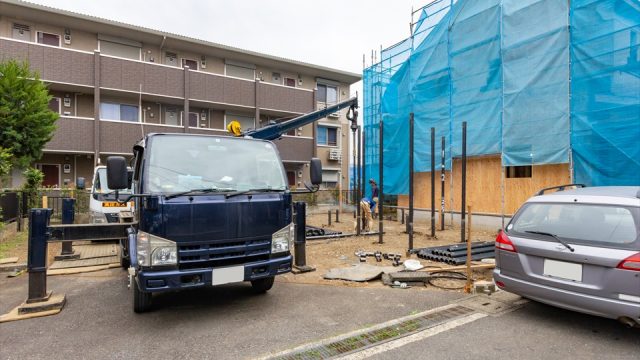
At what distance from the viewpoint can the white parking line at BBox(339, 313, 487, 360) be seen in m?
3.09

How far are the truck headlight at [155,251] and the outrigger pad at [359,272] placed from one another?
109 inches

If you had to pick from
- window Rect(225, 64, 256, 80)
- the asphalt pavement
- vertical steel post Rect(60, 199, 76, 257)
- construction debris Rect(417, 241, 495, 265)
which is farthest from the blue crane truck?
window Rect(225, 64, 256, 80)

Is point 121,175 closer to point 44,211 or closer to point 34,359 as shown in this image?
point 44,211

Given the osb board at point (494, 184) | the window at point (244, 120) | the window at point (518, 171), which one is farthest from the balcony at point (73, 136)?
the window at point (518, 171)

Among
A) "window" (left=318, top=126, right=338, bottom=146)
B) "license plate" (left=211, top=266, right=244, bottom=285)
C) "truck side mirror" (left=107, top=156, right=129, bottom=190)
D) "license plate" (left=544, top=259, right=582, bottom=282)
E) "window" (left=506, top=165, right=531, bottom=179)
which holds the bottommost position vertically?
"license plate" (left=211, top=266, right=244, bottom=285)

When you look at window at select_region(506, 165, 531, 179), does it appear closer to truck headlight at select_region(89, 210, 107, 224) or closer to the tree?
truck headlight at select_region(89, 210, 107, 224)

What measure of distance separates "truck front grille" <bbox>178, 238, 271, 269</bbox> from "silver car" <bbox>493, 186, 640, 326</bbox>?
9.07ft

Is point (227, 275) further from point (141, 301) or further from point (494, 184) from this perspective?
point (494, 184)

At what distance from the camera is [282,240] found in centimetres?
417

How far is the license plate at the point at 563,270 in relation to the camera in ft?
10.8

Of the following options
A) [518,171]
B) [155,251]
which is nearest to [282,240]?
[155,251]

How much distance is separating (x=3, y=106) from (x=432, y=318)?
451 inches

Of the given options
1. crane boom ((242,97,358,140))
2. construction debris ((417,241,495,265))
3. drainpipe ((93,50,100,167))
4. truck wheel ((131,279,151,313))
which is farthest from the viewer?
drainpipe ((93,50,100,167))

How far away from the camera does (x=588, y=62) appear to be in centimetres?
856
